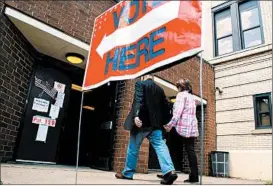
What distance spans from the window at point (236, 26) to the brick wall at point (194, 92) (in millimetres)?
1279

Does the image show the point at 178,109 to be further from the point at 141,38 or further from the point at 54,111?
the point at 54,111

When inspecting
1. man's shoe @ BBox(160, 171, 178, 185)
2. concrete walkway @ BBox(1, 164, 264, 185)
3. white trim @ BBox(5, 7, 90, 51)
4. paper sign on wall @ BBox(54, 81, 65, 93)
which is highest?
white trim @ BBox(5, 7, 90, 51)

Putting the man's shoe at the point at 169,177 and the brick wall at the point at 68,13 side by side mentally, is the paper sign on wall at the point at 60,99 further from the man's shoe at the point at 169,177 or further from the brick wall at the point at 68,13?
the man's shoe at the point at 169,177

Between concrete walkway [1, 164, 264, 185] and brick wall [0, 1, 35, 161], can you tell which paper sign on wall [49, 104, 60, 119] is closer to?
brick wall [0, 1, 35, 161]

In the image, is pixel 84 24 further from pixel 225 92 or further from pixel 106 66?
pixel 225 92

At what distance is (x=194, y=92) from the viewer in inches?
309

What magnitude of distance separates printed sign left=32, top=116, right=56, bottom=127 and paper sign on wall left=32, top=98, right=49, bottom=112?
170 mm

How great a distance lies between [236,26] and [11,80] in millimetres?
7834

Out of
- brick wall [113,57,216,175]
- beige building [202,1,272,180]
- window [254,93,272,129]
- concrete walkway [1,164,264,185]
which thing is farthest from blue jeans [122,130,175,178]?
window [254,93,272,129]

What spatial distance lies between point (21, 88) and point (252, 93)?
260 inches

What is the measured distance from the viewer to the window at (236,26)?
28.8ft

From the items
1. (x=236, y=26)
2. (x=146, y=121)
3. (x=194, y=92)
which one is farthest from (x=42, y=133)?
(x=236, y=26)

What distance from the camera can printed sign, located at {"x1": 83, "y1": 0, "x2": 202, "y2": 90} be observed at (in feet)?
6.93

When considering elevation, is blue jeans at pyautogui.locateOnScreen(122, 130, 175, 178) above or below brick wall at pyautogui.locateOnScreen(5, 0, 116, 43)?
below
